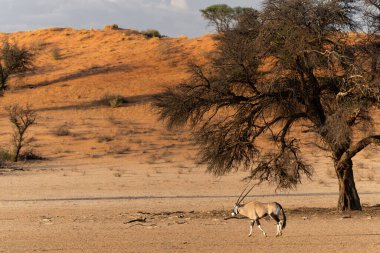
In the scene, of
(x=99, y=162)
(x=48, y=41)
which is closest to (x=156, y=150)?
(x=99, y=162)

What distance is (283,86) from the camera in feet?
54.7

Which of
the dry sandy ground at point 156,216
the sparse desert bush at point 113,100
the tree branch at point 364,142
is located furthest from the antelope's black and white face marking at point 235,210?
the sparse desert bush at point 113,100

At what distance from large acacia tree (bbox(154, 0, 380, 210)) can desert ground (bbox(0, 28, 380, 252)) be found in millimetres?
1564

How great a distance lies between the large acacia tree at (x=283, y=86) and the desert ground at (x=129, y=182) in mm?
1564

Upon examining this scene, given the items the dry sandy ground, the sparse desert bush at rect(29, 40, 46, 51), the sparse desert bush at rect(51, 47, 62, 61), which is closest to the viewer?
the dry sandy ground

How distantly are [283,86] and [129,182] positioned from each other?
11982 mm

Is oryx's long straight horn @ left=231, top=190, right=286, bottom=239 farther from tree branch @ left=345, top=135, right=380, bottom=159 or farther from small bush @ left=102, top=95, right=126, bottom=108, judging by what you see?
small bush @ left=102, top=95, right=126, bottom=108

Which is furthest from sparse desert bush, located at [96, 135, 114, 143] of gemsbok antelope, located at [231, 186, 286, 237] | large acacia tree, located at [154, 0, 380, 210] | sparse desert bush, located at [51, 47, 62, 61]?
gemsbok antelope, located at [231, 186, 286, 237]

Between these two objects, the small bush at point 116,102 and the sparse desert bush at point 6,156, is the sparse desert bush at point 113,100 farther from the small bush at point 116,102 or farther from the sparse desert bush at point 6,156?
the sparse desert bush at point 6,156

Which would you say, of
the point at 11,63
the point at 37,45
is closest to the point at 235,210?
the point at 11,63

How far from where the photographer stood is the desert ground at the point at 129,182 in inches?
503

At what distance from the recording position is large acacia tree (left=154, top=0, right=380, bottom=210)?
1562cm

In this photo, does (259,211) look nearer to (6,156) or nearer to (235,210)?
(235,210)

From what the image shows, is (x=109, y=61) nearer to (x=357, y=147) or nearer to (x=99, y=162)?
(x=99, y=162)
